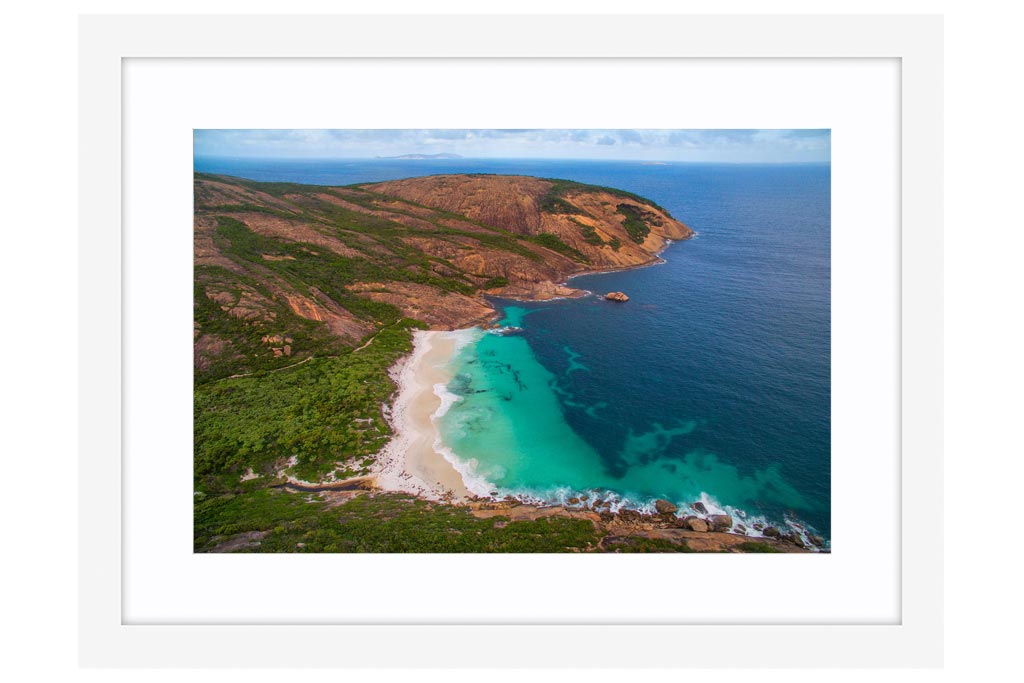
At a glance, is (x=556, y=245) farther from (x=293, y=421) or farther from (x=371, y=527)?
(x=371, y=527)

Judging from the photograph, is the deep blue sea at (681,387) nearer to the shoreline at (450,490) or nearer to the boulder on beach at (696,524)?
the shoreline at (450,490)

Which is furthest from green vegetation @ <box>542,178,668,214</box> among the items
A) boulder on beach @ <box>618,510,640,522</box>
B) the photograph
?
boulder on beach @ <box>618,510,640,522</box>
